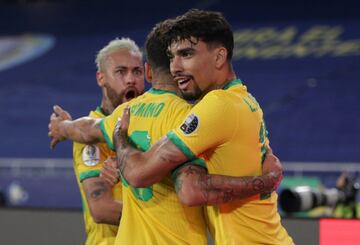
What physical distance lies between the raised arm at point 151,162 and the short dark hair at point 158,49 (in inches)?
13.7

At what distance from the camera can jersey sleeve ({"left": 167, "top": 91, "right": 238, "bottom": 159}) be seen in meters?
2.47

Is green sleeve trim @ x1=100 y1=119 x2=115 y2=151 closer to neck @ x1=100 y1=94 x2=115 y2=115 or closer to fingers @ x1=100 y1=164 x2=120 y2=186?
fingers @ x1=100 y1=164 x2=120 y2=186

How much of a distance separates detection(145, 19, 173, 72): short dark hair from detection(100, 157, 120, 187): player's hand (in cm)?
49

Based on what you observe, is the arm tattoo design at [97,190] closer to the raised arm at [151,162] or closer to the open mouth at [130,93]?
the open mouth at [130,93]

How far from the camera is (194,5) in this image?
1422 centimetres

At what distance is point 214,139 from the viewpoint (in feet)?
8.14

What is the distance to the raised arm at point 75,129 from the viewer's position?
119 inches

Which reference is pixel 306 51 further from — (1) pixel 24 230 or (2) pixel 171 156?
(2) pixel 171 156

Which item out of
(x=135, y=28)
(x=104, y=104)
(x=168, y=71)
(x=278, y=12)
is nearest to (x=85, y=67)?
(x=135, y=28)

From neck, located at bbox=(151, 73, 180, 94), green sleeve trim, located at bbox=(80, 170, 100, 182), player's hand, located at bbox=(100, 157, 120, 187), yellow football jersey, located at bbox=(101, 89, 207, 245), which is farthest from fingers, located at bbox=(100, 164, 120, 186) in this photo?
neck, located at bbox=(151, 73, 180, 94)

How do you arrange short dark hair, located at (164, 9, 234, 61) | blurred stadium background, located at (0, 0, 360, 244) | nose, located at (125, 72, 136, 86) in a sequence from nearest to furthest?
short dark hair, located at (164, 9, 234, 61), nose, located at (125, 72, 136, 86), blurred stadium background, located at (0, 0, 360, 244)

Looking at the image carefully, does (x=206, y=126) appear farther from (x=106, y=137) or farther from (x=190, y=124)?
(x=106, y=137)

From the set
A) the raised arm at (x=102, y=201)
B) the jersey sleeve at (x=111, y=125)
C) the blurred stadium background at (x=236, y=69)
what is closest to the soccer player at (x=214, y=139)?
the jersey sleeve at (x=111, y=125)

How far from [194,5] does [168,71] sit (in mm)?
11656
